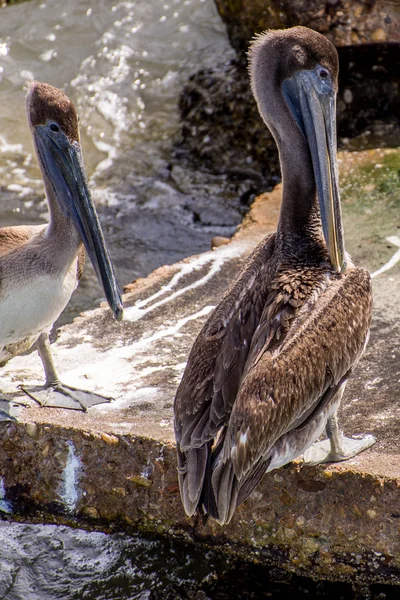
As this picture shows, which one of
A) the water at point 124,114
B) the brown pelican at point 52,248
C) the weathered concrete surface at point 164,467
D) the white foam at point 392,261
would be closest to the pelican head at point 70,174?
the brown pelican at point 52,248

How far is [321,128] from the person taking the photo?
389 centimetres

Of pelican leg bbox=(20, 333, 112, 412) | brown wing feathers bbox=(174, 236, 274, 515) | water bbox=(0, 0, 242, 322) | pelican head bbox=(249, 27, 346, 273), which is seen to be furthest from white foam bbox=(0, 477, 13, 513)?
water bbox=(0, 0, 242, 322)

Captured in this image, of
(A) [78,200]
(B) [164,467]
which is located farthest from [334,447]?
(A) [78,200]

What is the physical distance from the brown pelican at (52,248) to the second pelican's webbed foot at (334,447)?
3.57ft

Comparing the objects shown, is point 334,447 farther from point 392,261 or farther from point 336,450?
point 392,261

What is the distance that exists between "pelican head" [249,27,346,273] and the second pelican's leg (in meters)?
0.67

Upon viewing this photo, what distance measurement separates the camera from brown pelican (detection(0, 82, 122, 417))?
4.02 metres

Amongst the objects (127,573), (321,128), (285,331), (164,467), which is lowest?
(127,573)

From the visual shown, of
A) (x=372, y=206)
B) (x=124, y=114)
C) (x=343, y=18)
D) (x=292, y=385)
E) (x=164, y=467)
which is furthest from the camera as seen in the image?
(x=124, y=114)

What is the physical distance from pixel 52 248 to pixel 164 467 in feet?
3.72

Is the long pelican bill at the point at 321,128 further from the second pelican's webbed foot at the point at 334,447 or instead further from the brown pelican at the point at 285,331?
the second pelican's webbed foot at the point at 334,447

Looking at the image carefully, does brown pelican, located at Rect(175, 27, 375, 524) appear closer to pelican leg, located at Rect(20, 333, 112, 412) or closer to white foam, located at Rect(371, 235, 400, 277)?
pelican leg, located at Rect(20, 333, 112, 412)

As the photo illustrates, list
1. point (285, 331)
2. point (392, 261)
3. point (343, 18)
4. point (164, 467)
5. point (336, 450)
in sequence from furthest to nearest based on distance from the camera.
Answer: point (343, 18)
point (392, 261)
point (164, 467)
point (336, 450)
point (285, 331)

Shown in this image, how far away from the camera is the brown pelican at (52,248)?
4.02 m
